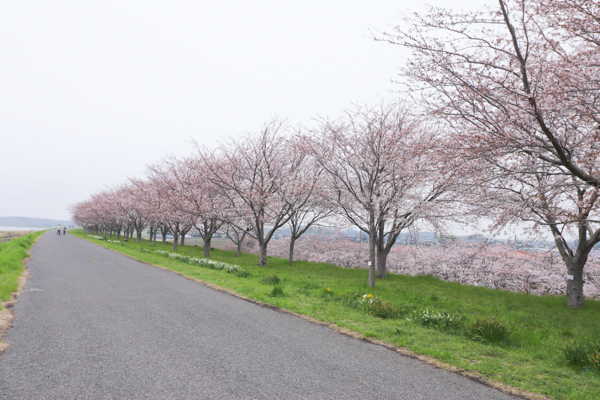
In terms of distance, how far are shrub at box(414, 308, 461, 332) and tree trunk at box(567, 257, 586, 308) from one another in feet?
23.3

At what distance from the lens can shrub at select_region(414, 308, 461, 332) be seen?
7.02m

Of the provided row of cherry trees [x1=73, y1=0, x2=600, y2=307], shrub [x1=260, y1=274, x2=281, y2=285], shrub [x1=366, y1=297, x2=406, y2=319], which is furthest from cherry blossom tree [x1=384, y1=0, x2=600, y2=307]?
shrub [x1=260, y1=274, x2=281, y2=285]

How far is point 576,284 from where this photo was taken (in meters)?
11.1

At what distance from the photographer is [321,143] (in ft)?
52.9

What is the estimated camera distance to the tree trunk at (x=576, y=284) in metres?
11.0

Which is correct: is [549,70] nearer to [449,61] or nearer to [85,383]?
[449,61]

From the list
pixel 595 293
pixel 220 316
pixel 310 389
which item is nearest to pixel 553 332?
pixel 310 389

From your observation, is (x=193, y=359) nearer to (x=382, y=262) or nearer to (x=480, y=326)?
(x=480, y=326)

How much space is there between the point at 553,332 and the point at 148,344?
8.96 meters

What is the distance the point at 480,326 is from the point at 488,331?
184 millimetres

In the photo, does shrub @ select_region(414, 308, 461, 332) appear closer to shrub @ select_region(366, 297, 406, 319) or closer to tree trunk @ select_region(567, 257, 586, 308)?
shrub @ select_region(366, 297, 406, 319)

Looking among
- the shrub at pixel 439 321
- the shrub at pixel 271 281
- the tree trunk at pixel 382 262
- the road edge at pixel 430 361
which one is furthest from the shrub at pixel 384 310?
the tree trunk at pixel 382 262

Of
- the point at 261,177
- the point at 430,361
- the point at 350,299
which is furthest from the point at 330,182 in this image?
the point at 430,361

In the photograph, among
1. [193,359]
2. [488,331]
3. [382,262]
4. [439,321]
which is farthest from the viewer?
[382,262]
